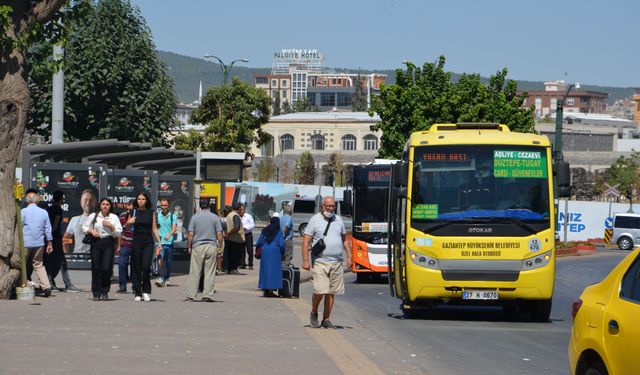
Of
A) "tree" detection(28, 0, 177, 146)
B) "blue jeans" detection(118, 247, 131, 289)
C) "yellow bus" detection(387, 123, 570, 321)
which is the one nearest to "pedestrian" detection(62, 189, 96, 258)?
"blue jeans" detection(118, 247, 131, 289)

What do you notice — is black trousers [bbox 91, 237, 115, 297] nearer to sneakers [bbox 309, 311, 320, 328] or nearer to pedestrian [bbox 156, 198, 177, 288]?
pedestrian [bbox 156, 198, 177, 288]

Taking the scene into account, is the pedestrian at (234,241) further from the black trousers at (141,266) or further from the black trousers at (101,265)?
the black trousers at (101,265)

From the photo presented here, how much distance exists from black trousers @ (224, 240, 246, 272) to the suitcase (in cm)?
790

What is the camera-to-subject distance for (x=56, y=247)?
2216 cm

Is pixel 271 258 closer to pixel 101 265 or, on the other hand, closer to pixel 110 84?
pixel 101 265

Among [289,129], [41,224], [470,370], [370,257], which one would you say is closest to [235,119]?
[370,257]

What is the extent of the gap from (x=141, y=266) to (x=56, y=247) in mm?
1789

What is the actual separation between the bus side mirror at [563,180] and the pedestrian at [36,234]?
813 cm

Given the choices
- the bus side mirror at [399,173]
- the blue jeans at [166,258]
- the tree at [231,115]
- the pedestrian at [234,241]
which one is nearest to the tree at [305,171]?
the tree at [231,115]

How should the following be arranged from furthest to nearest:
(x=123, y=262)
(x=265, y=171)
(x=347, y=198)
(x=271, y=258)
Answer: (x=265, y=171)
(x=347, y=198)
(x=271, y=258)
(x=123, y=262)

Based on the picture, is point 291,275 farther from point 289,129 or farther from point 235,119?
point 289,129

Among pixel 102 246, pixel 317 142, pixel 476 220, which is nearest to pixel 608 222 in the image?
pixel 476 220

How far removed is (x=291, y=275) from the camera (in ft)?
78.6

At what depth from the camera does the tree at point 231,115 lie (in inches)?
2749
